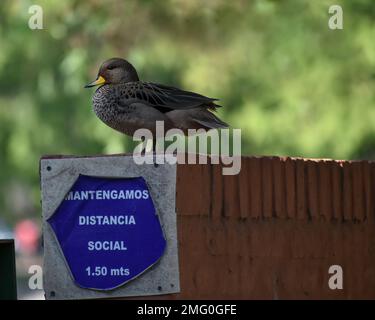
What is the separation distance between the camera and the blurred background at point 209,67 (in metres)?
14.4

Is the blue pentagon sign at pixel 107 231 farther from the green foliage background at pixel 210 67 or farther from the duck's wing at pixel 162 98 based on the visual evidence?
the green foliage background at pixel 210 67

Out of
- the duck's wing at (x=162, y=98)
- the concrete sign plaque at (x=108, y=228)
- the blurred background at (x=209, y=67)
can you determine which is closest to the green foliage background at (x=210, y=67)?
the blurred background at (x=209, y=67)

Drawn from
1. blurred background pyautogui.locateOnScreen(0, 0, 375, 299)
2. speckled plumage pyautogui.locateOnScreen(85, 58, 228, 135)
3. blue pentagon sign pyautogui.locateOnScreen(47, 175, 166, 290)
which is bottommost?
blue pentagon sign pyautogui.locateOnScreen(47, 175, 166, 290)

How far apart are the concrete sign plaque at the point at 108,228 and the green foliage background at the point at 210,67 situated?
815cm

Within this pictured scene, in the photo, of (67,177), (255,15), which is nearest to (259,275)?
(67,177)

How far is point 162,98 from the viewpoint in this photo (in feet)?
23.9

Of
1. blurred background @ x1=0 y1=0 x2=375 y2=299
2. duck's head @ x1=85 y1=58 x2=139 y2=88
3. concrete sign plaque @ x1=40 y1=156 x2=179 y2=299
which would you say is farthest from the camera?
blurred background @ x1=0 y1=0 x2=375 y2=299

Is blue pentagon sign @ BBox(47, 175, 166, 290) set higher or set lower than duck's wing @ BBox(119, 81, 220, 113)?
lower

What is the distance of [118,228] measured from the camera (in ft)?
21.1

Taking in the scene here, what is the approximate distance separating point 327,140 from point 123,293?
834cm

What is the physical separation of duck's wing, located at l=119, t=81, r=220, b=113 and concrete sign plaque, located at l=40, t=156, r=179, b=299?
2.78ft

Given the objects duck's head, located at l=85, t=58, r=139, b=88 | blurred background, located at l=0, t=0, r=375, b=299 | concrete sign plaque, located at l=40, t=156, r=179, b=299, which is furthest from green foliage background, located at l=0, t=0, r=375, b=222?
concrete sign plaque, located at l=40, t=156, r=179, b=299

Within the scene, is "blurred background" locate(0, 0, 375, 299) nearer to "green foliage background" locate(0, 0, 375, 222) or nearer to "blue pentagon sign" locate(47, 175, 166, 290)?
"green foliage background" locate(0, 0, 375, 222)

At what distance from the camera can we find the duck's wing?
23.7 feet
